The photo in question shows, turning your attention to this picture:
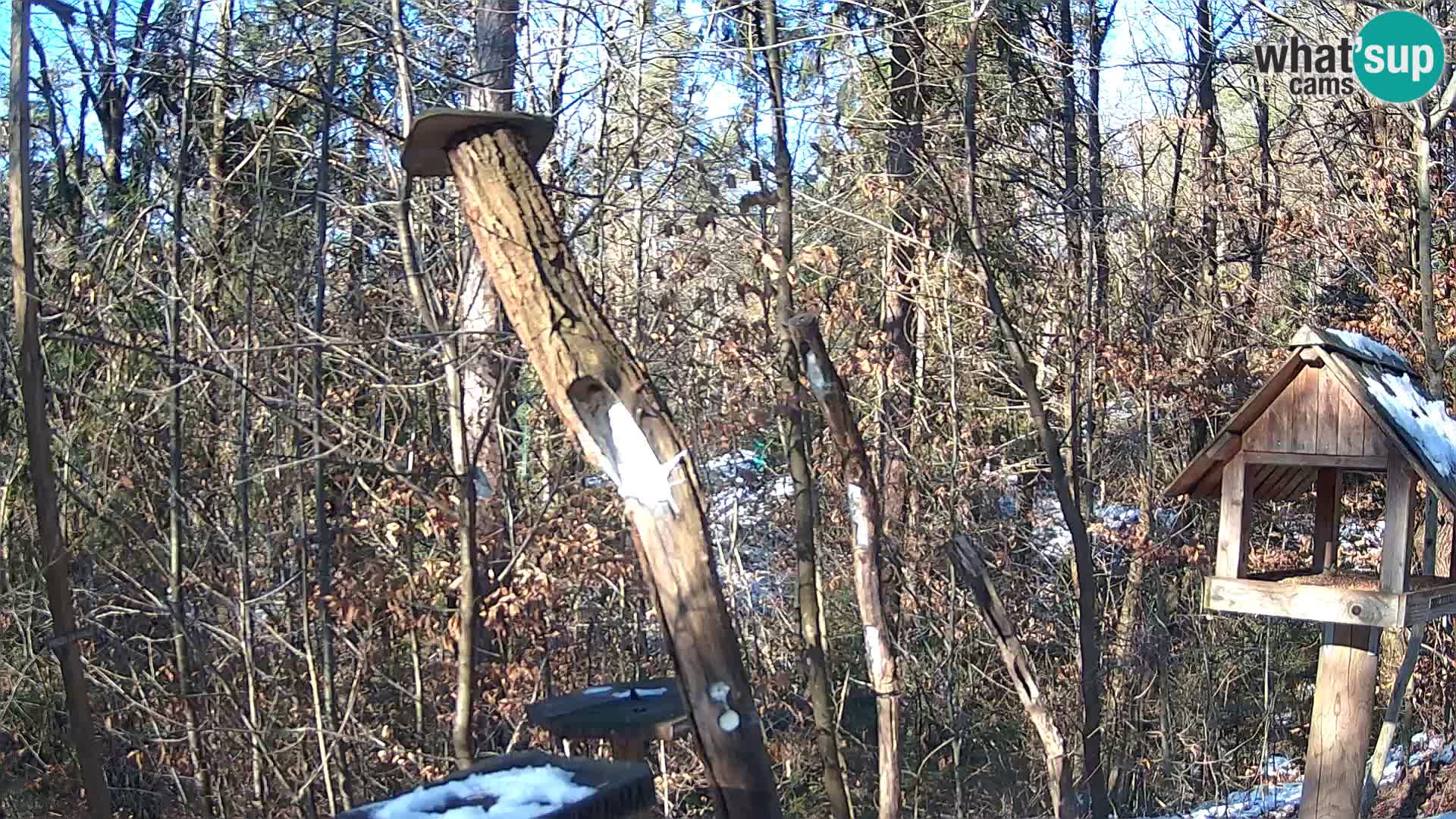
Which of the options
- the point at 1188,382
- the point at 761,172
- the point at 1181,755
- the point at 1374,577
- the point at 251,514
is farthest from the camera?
the point at 1181,755

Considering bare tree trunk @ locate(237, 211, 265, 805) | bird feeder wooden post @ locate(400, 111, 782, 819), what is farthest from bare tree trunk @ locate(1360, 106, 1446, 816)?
bare tree trunk @ locate(237, 211, 265, 805)

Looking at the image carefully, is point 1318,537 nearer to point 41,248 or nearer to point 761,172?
point 761,172

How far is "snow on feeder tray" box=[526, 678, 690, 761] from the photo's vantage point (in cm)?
377

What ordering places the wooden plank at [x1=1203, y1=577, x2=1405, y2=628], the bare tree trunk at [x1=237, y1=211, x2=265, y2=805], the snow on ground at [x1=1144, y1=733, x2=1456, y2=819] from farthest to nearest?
the snow on ground at [x1=1144, y1=733, x2=1456, y2=819] < the bare tree trunk at [x1=237, y1=211, x2=265, y2=805] < the wooden plank at [x1=1203, y1=577, x2=1405, y2=628]

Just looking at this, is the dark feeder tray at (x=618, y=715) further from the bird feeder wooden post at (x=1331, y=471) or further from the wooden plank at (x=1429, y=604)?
the wooden plank at (x=1429, y=604)

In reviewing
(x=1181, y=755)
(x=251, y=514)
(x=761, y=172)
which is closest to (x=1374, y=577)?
(x=761, y=172)

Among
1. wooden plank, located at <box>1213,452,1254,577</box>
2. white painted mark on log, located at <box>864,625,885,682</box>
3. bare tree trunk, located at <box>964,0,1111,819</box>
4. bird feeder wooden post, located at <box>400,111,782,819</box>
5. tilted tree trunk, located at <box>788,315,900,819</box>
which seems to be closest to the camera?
bird feeder wooden post, located at <box>400,111,782,819</box>

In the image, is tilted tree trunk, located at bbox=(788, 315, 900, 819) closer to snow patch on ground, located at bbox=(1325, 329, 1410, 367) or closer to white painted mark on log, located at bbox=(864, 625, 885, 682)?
white painted mark on log, located at bbox=(864, 625, 885, 682)

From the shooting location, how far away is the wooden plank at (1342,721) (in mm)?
4289

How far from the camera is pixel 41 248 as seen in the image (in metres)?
6.43

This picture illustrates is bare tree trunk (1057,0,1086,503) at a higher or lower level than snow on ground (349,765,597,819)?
higher

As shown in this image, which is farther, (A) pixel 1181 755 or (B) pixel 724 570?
(A) pixel 1181 755

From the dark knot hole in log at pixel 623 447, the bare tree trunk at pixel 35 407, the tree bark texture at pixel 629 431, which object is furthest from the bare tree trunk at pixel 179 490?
the dark knot hole in log at pixel 623 447

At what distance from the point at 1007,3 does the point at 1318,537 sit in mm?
4950
